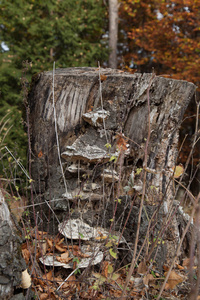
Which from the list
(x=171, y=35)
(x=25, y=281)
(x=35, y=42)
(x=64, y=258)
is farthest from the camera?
(x=171, y=35)

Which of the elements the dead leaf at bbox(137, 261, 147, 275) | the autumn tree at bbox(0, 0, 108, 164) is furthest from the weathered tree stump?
the autumn tree at bbox(0, 0, 108, 164)

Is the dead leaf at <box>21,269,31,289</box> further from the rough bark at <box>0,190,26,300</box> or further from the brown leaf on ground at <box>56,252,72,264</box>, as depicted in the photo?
the brown leaf on ground at <box>56,252,72,264</box>

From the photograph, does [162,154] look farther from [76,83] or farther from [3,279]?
[3,279]

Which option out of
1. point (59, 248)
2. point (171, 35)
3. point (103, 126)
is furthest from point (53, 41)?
point (59, 248)

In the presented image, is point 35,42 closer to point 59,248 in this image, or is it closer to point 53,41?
point 53,41

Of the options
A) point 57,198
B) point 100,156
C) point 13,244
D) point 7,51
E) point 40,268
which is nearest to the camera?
point 13,244

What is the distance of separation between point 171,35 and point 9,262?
1119 cm

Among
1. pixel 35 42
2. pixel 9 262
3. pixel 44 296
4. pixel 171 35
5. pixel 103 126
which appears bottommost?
pixel 44 296

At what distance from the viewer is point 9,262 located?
5.43 ft

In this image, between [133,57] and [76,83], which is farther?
[133,57]

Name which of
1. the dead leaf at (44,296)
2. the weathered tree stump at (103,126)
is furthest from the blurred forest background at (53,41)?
the dead leaf at (44,296)

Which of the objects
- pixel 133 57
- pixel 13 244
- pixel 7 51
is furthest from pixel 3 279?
pixel 133 57

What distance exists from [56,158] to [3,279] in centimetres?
157

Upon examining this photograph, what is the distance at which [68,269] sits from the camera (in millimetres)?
2389
